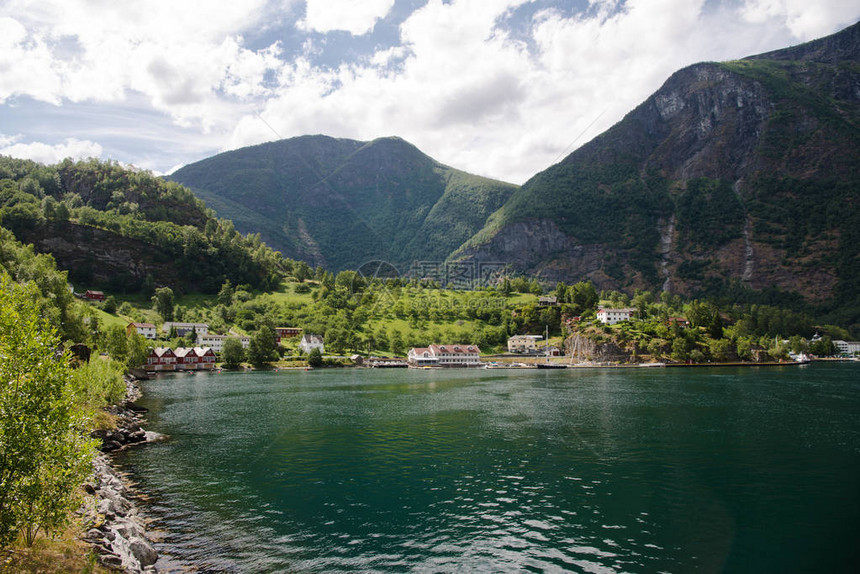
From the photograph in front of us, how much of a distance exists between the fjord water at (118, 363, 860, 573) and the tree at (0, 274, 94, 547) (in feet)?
20.3

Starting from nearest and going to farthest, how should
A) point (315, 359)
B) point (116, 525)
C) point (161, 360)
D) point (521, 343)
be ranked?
point (116, 525) < point (161, 360) < point (315, 359) < point (521, 343)

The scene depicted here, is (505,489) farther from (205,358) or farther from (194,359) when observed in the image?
(194,359)

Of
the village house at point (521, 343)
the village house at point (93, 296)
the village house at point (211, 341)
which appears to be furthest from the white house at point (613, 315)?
the village house at point (93, 296)

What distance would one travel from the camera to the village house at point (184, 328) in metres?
161

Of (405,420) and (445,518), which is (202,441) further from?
(445,518)

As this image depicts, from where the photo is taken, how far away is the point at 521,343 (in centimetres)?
18575

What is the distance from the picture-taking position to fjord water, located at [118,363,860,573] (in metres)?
21.1

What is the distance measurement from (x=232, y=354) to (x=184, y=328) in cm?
3638

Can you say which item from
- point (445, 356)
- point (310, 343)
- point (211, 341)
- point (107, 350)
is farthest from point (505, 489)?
point (211, 341)

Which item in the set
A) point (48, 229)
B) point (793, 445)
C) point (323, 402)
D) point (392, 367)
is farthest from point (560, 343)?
point (48, 229)

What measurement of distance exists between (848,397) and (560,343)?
362 ft

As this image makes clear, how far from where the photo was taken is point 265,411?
61438 mm

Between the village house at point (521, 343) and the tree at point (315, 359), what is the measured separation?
7408 centimetres

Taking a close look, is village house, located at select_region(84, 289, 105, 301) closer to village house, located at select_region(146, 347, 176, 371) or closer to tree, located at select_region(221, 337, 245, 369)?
village house, located at select_region(146, 347, 176, 371)
